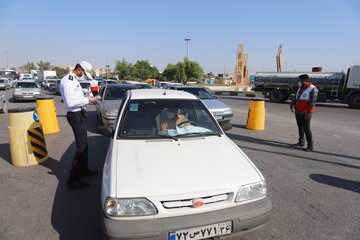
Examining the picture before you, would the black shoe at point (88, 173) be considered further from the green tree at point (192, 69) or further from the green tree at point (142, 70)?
the green tree at point (192, 69)

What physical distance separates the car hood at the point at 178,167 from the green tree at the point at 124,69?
59572 millimetres

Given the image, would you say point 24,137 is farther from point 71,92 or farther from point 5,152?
point 71,92

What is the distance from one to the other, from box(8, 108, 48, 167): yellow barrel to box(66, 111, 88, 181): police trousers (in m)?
1.52

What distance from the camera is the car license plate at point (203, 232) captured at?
6.93 ft

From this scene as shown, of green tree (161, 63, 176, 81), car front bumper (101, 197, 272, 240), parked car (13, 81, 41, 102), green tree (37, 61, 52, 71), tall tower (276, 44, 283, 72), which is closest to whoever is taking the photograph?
car front bumper (101, 197, 272, 240)

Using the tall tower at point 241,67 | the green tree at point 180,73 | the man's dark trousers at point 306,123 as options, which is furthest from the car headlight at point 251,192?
the green tree at point 180,73

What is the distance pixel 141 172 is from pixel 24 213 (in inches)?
76.9

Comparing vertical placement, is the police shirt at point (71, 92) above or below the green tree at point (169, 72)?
below

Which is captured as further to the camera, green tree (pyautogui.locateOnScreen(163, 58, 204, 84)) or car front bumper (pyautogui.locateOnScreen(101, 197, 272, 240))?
green tree (pyautogui.locateOnScreen(163, 58, 204, 84))

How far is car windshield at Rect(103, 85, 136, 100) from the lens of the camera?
8.66 m

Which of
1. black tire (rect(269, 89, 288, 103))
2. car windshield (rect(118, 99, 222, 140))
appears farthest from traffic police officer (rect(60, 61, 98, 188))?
black tire (rect(269, 89, 288, 103))

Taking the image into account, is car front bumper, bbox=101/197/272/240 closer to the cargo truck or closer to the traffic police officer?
the traffic police officer

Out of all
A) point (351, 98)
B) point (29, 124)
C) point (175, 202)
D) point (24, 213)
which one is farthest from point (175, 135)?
point (351, 98)

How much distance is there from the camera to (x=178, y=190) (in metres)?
2.20
